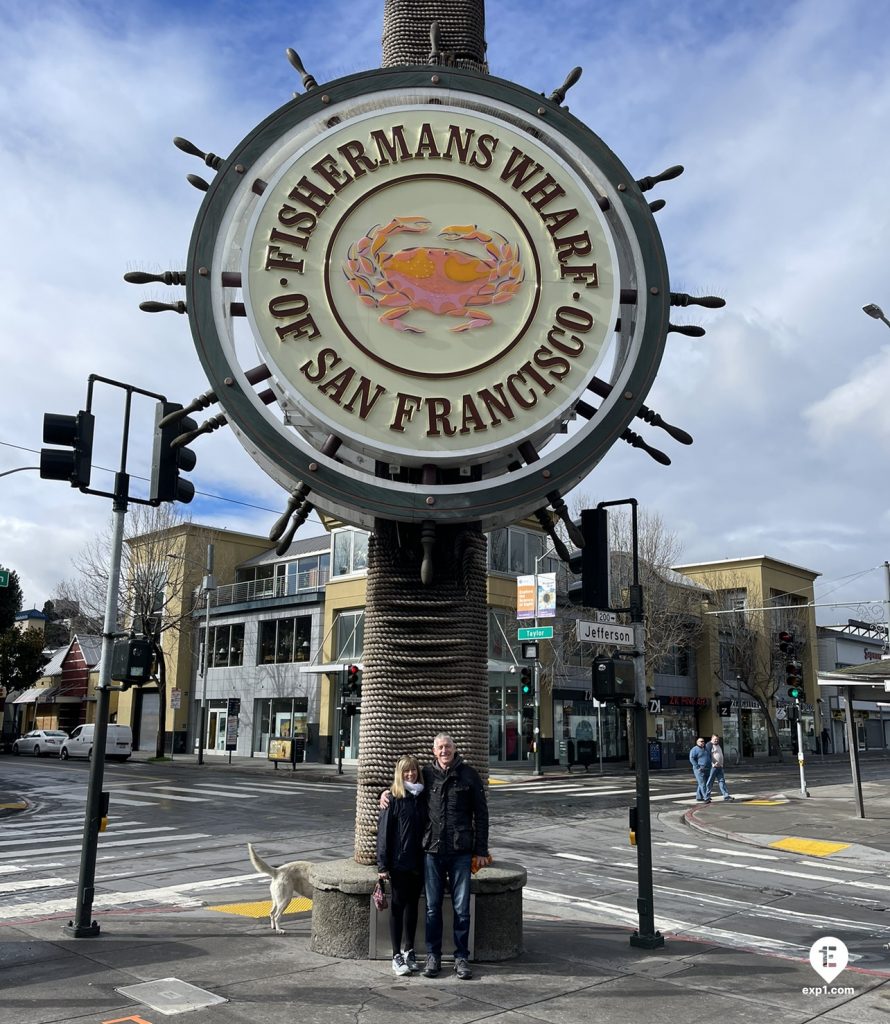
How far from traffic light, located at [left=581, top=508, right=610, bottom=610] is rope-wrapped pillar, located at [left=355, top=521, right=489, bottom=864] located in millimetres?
969

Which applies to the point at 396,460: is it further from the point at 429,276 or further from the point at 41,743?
the point at 41,743

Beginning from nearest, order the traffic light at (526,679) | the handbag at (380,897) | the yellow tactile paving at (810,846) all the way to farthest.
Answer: the handbag at (380,897)
the yellow tactile paving at (810,846)
the traffic light at (526,679)

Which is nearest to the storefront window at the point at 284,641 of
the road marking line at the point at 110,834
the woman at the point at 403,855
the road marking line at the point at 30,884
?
the road marking line at the point at 110,834

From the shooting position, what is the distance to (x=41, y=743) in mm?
42062

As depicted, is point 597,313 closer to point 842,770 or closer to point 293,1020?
point 293,1020

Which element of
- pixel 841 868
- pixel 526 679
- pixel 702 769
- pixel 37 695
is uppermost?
pixel 526 679

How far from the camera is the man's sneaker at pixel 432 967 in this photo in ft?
19.9

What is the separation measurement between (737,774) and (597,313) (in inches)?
1223

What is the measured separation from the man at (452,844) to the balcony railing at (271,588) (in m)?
34.2

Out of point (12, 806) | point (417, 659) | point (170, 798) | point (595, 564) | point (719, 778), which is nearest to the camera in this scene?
point (417, 659)

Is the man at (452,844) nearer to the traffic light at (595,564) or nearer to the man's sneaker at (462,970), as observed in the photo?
the man's sneaker at (462,970)

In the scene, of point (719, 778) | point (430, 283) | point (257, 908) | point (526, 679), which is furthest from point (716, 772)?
point (430, 283)

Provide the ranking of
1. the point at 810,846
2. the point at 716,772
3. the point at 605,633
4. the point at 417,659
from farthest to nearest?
the point at 716,772 < the point at 810,846 < the point at 605,633 < the point at 417,659

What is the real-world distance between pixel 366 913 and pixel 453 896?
2.20 ft
